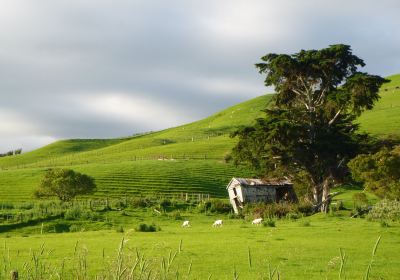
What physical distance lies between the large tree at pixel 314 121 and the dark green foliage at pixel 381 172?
545cm

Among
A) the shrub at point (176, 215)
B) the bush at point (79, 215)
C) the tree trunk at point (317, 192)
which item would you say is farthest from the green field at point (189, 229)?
the tree trunk at point (317, 192)

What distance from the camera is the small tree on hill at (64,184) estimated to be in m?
62.1

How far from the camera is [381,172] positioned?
41.5 m

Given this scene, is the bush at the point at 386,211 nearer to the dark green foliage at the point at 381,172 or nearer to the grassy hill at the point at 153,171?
the dark green foliage at the point at 381,172

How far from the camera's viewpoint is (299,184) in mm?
55000

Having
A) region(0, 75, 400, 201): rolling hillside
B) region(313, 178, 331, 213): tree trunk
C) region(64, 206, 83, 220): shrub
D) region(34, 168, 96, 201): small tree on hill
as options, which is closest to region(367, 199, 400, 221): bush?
region(313, 178, 331, 213): tree trunk

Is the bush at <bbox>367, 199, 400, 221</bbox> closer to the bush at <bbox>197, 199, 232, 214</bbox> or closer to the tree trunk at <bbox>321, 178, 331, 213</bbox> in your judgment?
the tree trunk at <bbox>321, 178, 331, 213</bbox>

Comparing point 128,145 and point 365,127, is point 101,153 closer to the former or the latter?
point 128,145

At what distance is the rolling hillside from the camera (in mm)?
82000

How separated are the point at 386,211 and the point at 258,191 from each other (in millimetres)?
22733

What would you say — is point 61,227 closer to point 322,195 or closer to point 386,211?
point 322,195

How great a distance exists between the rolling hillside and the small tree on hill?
14.1 meters

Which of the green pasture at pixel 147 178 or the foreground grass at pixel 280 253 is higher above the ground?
the green pasture at pixel 147 178

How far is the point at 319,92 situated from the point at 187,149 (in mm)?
66907
